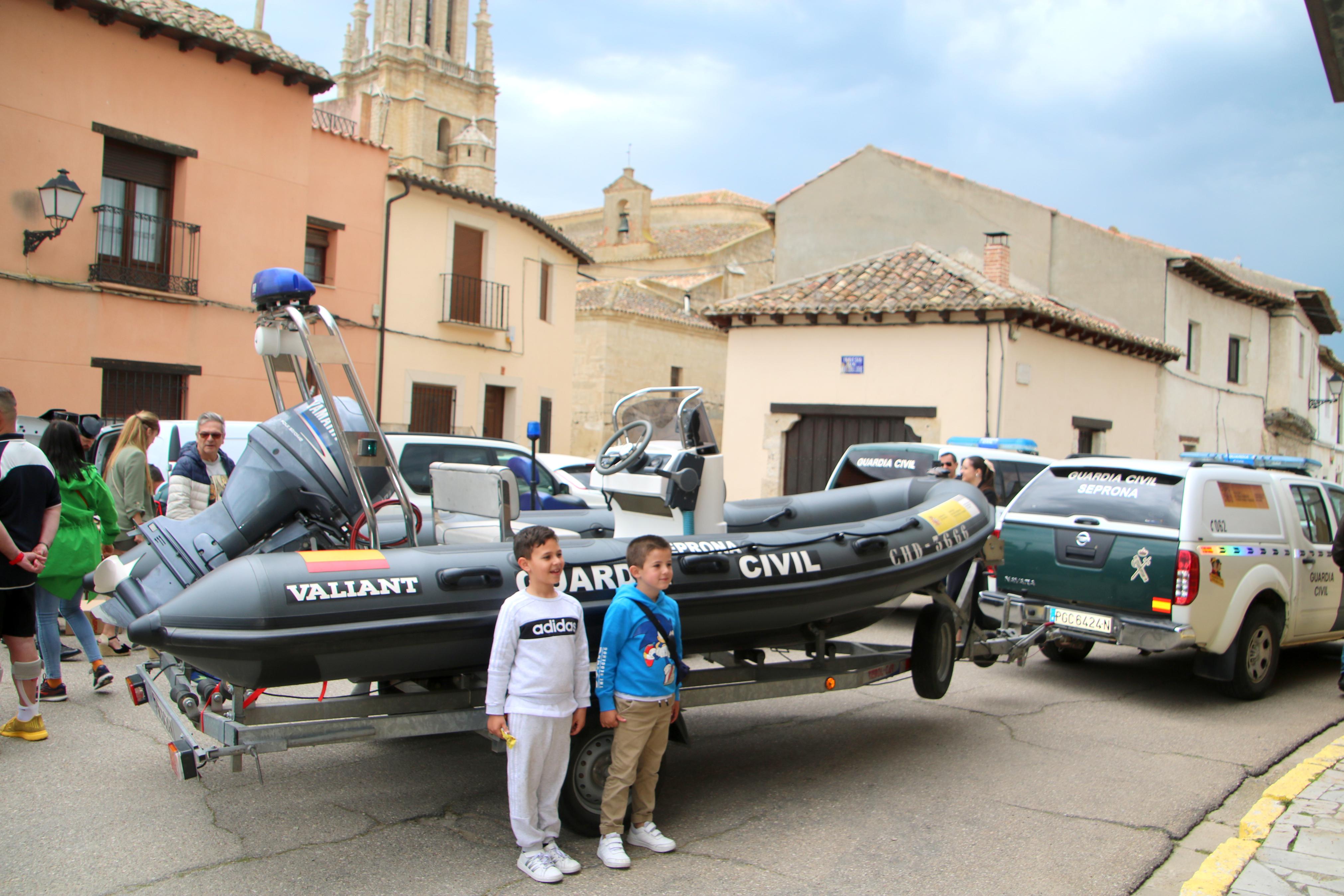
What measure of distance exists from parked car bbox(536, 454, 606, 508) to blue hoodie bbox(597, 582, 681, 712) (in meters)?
7.06

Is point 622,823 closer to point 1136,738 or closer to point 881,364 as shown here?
point 1136,738

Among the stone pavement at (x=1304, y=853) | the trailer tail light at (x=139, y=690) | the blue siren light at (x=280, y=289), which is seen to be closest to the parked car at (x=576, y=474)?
the blue siren light at (x=280, y=289)

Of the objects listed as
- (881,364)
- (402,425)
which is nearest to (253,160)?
(402,425)

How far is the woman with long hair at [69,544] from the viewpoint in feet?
17.3

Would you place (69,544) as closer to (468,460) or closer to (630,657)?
(630,657)

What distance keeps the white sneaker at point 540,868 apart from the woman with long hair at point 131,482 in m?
4.45

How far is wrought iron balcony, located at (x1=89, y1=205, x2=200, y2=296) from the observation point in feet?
44.5

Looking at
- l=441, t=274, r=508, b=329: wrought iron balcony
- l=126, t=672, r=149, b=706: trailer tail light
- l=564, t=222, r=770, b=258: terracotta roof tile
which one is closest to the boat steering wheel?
l=126, t=672, r=149, b=706: trailer tail light

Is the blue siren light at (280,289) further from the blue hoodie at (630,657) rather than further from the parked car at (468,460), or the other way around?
the parked car at (468,460)

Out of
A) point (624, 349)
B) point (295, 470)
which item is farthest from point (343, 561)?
point (624, 349)

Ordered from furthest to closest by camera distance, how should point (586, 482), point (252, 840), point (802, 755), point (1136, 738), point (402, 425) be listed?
point (402, 425)
point (586, 482)
point (1136, 738)
point (802, 755)
point (252, 840)

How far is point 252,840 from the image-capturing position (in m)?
3.86

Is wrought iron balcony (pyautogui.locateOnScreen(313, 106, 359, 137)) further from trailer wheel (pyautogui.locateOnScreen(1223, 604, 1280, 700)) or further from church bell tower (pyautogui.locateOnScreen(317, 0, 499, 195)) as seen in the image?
church bell tower (pyautogui.locateOnScreen(317, 0, 499, 195))

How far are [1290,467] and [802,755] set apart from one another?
1085 centimetres
